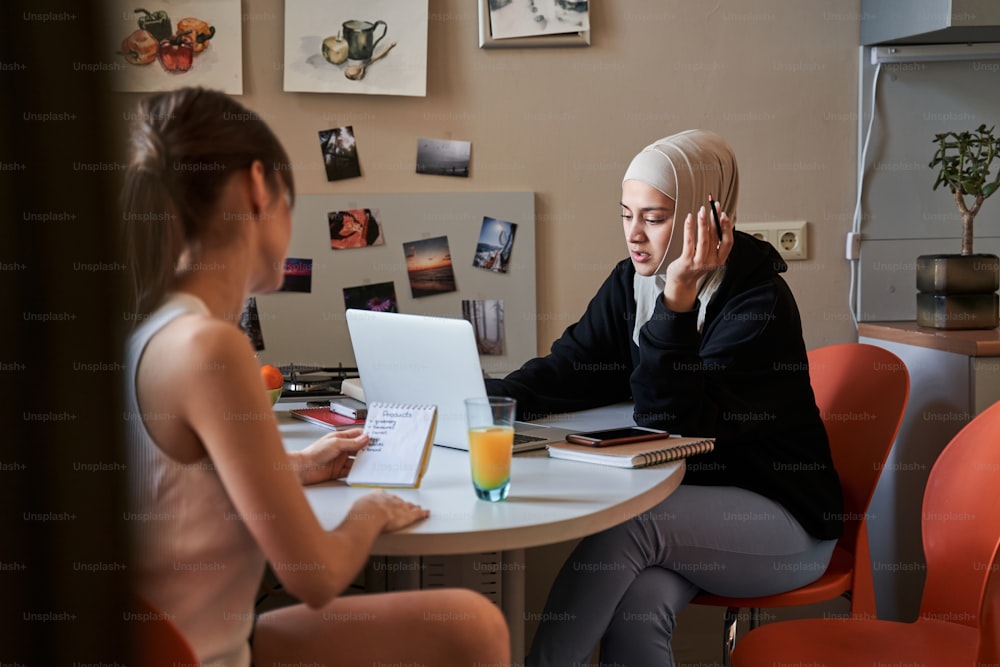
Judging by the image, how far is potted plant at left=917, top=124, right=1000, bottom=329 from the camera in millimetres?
1920

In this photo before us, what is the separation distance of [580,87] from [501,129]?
0.69ft

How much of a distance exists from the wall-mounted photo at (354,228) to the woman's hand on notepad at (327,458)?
1.01 meters

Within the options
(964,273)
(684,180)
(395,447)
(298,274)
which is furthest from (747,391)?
(298,274)

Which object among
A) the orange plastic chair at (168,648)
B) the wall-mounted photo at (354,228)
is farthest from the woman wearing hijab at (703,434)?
the orange plastic chair at (168,648)

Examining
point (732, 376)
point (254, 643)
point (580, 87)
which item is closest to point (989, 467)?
point (732, 376)

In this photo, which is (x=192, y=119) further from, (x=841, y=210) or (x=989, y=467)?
(x=841, y=210)

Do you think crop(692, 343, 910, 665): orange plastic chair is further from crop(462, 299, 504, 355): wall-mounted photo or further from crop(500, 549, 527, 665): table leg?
crop(462, 299, 504, 355): wall-mounted photo

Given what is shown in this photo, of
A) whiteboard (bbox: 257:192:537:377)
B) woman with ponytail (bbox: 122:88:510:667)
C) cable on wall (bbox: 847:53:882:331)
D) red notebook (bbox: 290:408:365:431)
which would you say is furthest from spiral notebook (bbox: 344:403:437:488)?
cable on wall (bbox: 847:53:882:331)

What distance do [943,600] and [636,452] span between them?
0.53m

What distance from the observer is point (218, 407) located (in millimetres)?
787

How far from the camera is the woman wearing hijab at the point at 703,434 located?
1341 mm

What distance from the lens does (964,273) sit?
1.92m

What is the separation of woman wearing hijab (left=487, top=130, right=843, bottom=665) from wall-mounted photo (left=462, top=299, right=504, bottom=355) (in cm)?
51

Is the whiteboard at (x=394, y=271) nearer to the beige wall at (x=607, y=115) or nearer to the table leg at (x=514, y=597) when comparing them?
the beige wall at (x=607, y=115)
